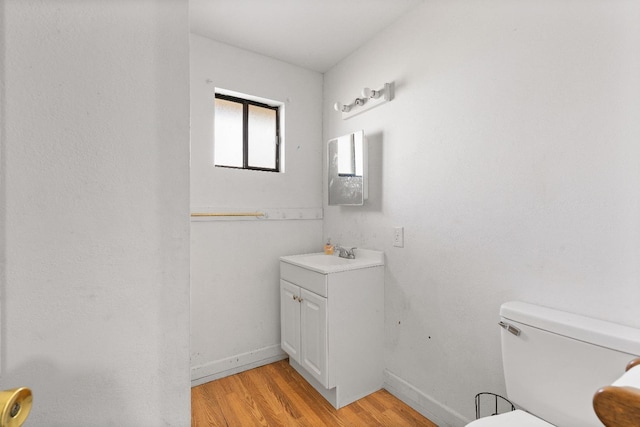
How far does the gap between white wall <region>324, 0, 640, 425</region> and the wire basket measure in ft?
0.13

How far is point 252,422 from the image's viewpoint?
5.44 feet

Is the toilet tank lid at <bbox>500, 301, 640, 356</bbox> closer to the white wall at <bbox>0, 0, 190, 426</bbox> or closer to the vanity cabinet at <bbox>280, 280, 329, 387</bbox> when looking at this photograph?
the vanity cabinet at <bbox>280, 280, 329, 387</bbox>

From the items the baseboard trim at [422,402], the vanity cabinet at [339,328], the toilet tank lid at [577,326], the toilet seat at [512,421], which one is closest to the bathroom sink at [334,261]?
the vanity cabinet at [339,328]

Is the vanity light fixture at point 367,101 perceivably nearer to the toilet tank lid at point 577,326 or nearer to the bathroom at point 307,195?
the bathroom at point 307,195

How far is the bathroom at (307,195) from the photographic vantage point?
25.2 inches

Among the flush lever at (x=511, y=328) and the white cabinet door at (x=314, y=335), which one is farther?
the white cabinet door at (x=314, y=335)

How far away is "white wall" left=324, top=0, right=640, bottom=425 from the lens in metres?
1.07

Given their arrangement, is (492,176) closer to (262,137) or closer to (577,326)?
(577,326)

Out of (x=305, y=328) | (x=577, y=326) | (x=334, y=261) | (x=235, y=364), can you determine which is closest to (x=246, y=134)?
(x=334, y=261)

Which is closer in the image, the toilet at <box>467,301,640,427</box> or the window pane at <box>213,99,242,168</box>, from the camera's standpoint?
the toilet at <box>467,301,640,427</box>

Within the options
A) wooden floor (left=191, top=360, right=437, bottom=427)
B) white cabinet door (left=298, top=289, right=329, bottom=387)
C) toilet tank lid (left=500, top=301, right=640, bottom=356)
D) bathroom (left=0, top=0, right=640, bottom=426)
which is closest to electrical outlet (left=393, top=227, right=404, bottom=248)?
bathroom (left=0, top=0, right=640, bottom=426)

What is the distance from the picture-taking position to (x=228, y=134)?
7.47ft

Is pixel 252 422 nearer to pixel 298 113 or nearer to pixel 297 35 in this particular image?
pixel 298 113

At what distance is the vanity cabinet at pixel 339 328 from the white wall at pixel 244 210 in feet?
1.13
